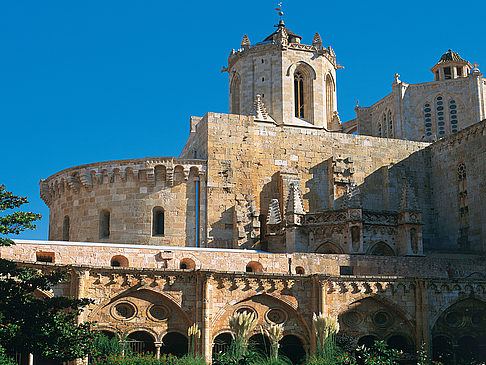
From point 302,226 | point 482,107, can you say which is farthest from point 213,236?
point 482,107

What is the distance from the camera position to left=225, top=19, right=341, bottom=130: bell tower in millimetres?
45375

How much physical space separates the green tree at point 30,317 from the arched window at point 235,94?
25546mm

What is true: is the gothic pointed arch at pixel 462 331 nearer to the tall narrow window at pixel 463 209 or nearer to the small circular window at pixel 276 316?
the small circular window at pixel 276 316

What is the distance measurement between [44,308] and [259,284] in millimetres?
9861

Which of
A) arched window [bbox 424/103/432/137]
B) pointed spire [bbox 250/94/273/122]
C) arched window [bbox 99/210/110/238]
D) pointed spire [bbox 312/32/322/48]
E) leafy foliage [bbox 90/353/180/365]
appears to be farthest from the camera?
arched window [bbox 424/103/432/137]

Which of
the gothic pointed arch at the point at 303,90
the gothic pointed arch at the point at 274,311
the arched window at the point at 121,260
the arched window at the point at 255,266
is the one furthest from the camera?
the gothic pointed arch at the point at 303,90

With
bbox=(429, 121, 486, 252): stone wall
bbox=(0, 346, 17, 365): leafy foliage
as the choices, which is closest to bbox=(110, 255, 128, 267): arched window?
bbox=(0, 346, 17, 365): leafy foliage

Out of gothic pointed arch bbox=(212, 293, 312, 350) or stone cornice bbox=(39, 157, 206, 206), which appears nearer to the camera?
gothic pointed arch bbox=(212, 293, 312, 350)

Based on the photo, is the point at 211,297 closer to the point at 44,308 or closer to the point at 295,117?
the point at 44,308

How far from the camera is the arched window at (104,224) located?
39.1 meters

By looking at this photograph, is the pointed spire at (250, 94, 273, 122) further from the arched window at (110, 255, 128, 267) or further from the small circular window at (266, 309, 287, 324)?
the small circular window at (266, 309, 287, 324)

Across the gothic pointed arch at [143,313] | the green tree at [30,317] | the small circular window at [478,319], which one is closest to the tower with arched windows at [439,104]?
the small circular window at [478,319]

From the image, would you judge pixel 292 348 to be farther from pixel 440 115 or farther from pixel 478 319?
pixel 440 115

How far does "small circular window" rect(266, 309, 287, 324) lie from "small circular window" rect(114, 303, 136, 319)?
587 centimetres
